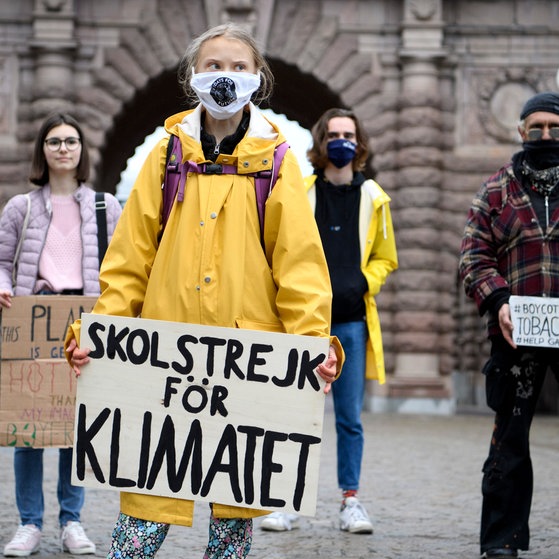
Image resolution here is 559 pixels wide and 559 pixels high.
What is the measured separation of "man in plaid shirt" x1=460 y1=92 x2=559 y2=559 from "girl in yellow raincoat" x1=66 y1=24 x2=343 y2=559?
1599 mm

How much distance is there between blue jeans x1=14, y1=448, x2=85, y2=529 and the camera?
5.25 meters

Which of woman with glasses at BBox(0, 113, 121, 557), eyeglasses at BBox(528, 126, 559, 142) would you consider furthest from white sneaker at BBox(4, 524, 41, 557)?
eyeglasses at BBox(528, 126, 559, 142)

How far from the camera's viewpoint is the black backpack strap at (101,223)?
5375 millimetres

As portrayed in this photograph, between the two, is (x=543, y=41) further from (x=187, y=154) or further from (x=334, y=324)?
(x=187, y=154)

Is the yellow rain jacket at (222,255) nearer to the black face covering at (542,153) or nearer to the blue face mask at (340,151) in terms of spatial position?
the black face covering at (542,153)

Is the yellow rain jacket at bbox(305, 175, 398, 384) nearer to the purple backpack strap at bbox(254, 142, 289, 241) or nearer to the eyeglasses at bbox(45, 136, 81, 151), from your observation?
the eyeglasses at bbox(45, 136, 81, 151)

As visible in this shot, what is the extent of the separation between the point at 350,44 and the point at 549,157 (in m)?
13.3

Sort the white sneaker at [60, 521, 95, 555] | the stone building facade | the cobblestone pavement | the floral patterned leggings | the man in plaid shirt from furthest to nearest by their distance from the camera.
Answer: the stone building facade
the cobblestone pavement
the white sneaker at [60, 521, 95, 555]
the man in plaid shirt
the floral patterned leggings

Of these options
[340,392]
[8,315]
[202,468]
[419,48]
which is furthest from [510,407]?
[419,48]

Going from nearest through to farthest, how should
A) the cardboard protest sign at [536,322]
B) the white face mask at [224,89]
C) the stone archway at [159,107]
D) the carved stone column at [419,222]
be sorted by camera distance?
1. the white face mask at [224,89]
2. the cardboard protest sign at [536,322]
3. the carved stone column at [419,222]
4. the stone archway at [159,107]

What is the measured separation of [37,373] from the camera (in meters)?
5.14

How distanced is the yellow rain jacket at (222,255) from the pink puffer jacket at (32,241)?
163 cm

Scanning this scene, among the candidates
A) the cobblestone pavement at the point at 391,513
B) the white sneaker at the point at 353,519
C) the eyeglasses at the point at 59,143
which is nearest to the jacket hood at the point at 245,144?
the eyeglasses at the point at 59,143

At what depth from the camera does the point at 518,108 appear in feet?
59.1
